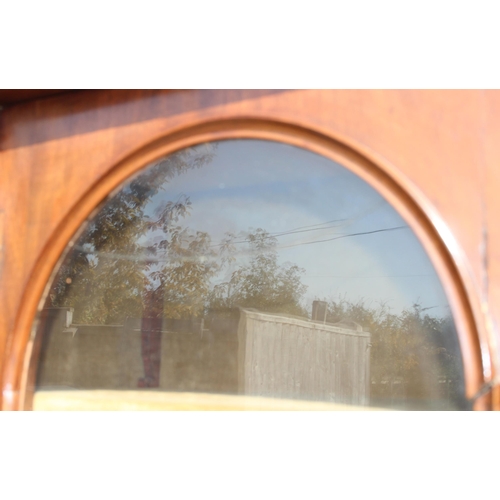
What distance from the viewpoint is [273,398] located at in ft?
2.82

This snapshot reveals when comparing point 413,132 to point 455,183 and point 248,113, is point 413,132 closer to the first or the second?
point 455,183

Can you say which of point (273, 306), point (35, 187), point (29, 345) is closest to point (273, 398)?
point (273, 306)

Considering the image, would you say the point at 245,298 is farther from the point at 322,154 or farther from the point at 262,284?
the point at 322,154

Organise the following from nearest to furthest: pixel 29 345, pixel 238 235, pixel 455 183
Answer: pixel 455 183 < pixel 29 345 < pixel 238 235

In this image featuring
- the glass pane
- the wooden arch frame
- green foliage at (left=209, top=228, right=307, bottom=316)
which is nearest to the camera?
the wooden arch frame

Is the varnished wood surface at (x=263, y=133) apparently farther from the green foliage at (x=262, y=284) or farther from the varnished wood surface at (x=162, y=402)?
the green foliage at (x=262, y=284)

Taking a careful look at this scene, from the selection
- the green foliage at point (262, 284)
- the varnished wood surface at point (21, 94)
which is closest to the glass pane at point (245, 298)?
the green foliage at point (262, 284)

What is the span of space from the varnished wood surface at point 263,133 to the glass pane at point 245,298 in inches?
Result: 1.9

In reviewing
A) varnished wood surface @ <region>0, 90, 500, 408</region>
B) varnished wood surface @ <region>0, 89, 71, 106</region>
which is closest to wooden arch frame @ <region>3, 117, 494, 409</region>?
varnished wood surface @ <region>0, 90, 500, 408</region>

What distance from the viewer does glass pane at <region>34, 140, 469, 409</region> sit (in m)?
0.78

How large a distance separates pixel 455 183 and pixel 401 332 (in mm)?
279

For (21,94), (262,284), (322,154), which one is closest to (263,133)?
(322,154)

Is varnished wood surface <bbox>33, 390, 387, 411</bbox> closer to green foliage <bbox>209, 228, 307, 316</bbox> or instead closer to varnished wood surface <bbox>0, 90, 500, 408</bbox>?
varnished wood surface <bbox>0, 90, 500, 408</bbox>

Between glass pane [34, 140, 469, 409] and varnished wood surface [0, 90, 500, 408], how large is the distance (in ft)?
0.16
